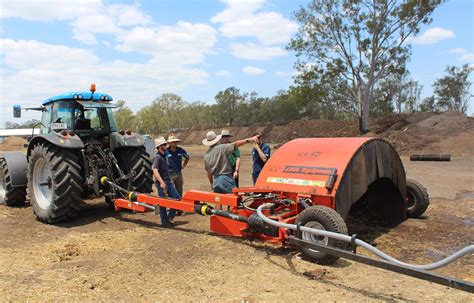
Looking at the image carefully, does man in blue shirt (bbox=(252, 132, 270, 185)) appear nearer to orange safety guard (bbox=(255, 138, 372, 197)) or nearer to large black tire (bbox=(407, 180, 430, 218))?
orange safety guard (bbox=(255, 138, 372, 197))

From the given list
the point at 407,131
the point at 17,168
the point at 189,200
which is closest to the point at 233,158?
the point at 189,200

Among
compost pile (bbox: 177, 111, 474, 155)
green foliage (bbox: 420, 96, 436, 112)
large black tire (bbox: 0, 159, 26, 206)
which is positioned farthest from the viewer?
green foliage (bbox: 420, 96, 436, 112)

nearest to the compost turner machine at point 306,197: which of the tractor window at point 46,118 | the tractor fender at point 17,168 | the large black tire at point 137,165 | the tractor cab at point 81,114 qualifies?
the large black tire at point 137,165

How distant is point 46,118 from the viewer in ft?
25.8

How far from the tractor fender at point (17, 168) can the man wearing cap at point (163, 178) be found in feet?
10.7

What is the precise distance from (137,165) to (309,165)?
3.45 meters

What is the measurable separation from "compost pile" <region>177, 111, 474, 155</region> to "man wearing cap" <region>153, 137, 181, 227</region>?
1811 centimetres

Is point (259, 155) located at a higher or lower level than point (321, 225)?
higher

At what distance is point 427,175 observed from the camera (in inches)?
509

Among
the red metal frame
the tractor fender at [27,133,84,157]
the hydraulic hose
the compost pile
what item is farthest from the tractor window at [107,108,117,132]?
the compost pile

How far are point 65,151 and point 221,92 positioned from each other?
55976 mm

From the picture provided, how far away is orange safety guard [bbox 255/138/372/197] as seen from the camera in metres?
4.96

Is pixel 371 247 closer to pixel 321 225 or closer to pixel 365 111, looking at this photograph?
pixel 321 225

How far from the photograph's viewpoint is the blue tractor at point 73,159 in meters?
6.57
